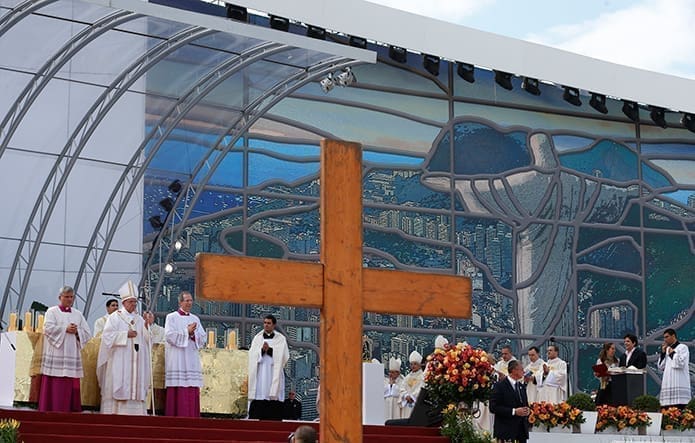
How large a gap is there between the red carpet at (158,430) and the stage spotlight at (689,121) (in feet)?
58.4

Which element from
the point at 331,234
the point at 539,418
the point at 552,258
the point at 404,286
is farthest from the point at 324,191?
the point at 552,258

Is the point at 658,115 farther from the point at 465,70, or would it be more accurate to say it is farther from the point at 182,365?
the point at 182,365

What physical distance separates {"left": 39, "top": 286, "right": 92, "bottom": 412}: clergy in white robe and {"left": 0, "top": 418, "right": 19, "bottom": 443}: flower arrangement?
12.7 feet

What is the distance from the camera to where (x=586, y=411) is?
61.4 ft

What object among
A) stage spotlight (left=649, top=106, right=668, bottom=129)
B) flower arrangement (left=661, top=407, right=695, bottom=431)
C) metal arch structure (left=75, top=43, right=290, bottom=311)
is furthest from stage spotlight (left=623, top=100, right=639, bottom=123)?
flower arrangement (left=661, top=407, right=695, bottom=431)

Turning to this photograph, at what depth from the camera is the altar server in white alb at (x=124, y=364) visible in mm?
16797

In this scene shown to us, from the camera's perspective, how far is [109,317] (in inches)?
669

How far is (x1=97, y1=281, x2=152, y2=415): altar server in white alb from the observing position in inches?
661

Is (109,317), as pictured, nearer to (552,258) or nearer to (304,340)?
(304,340)

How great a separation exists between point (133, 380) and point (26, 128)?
7.69 meters

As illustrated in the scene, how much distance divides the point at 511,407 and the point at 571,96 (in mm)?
16179

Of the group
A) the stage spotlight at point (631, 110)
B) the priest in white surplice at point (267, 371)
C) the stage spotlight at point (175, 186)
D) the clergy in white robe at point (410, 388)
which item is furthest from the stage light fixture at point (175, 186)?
the stage spotlight at point (631, 110)

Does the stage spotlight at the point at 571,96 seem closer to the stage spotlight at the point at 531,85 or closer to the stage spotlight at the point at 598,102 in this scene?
the stage spotlight at the point at 598,102

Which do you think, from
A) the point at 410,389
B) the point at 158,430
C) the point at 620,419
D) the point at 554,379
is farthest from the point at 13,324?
the point at 554,379
